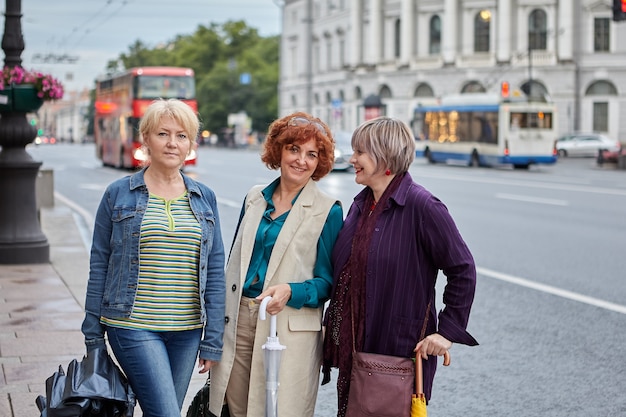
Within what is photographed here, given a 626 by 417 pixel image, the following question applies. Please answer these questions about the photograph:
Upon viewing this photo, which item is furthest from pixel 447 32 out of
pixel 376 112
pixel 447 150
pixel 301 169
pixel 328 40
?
pixel 301 169

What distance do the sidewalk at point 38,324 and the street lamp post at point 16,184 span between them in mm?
206

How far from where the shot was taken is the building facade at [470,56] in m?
75.8

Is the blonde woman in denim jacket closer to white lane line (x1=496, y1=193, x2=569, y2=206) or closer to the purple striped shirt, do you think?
the purple striped shirt

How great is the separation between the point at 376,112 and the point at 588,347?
7073 cm

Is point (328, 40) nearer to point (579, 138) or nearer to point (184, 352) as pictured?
point (579, 138)

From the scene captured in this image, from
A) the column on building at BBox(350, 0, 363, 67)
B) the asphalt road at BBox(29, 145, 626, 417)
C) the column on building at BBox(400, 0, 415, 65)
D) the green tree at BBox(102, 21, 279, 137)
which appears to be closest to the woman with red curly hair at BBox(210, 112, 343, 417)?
the asphalt road at BBox(29, 145, 626, 417)

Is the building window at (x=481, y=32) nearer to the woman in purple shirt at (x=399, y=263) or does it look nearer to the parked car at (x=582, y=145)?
the parked car at (x=582, y=145)

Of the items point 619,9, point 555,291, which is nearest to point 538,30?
point 619,9

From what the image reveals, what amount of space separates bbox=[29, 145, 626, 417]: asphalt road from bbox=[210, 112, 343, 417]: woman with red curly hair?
2.32 metres

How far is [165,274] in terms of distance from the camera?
4133 mm

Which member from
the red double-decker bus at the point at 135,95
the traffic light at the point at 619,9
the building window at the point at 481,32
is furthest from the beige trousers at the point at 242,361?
the building window at the point at 481,32

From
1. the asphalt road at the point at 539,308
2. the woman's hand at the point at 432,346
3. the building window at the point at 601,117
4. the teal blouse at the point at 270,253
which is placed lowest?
the asphalt road at the point at 539,308

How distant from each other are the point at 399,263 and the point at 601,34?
255 feet

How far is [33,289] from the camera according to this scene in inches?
412
